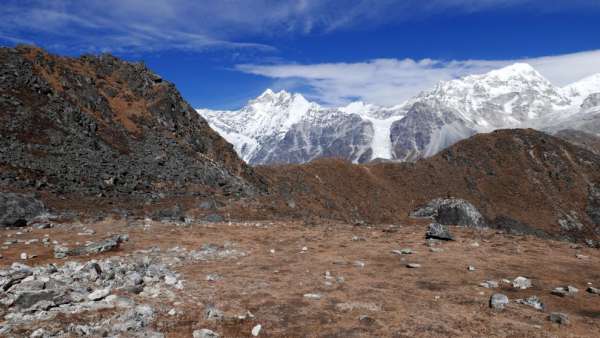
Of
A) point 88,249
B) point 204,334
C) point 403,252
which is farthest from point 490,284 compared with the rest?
point 88,249

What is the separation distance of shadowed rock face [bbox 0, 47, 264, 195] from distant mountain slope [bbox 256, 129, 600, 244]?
19.5m

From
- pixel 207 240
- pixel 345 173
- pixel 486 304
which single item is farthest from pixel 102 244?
pixel 345 173

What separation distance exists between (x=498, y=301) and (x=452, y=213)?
8145 cm

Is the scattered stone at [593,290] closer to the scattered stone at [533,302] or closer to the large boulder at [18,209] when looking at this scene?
the scattered stone at [533,302]

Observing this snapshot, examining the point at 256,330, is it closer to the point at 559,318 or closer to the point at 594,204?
the point at 559,318

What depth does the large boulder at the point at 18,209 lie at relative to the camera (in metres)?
30.3

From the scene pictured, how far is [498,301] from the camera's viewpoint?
16.2 m

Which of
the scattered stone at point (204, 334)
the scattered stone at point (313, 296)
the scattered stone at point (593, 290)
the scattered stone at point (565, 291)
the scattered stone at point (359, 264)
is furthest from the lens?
the scattered stone at point (359, 264)

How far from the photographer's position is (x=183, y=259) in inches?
907

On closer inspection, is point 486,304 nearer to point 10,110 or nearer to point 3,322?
point 3,322

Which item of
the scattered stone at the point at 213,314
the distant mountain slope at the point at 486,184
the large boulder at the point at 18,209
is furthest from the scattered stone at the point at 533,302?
the distant mountain slope at the point at 486,184

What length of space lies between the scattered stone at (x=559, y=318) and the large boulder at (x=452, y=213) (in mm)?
78817

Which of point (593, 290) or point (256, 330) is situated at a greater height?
point (593, 290)

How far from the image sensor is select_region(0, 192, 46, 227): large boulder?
30312 millimetres
